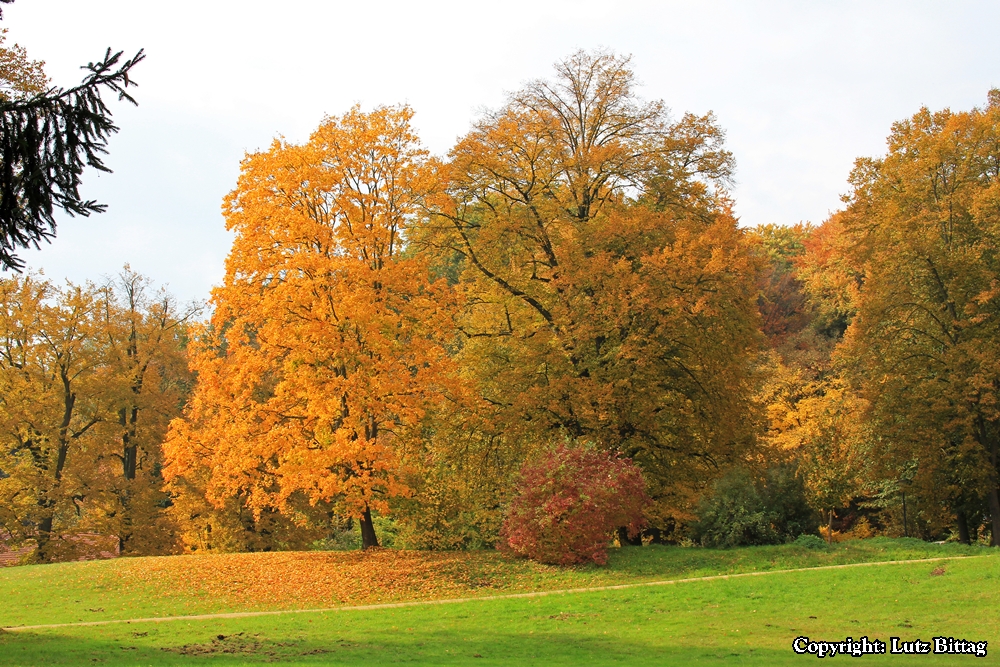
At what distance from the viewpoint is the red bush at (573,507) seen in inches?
797

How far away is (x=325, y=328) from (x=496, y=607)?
27.1ft

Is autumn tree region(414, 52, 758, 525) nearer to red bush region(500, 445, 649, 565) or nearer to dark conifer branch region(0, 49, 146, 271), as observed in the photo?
red bush region(500, 445, 649, 565)

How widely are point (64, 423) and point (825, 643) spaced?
2967 cm

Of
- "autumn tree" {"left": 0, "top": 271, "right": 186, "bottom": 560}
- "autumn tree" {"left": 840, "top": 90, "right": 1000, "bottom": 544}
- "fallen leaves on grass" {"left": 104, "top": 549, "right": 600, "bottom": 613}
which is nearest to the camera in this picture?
"fallen leaves on grass" {"left": 104, "top": 549, "right": 600, "bottom": 613}

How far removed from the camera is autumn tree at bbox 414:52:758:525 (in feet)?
77.1

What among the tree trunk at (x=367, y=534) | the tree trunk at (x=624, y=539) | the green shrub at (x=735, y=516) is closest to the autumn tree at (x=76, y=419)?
the tree trunk at (x=367, y=534)

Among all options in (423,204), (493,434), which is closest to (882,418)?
(493,434)

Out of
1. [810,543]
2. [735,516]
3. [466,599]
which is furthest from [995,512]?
[466,599]

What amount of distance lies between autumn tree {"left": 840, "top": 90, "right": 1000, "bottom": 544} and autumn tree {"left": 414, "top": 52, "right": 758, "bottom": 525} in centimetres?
484

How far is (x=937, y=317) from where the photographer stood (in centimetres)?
2591

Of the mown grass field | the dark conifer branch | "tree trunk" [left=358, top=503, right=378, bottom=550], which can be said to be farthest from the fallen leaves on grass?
the dark conifer branch

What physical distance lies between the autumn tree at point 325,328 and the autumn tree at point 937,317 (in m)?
13.5

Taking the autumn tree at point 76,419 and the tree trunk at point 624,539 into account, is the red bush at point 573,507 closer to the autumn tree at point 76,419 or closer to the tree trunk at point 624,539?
the tree trunk at point 624,539

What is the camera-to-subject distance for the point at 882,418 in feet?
84.7
